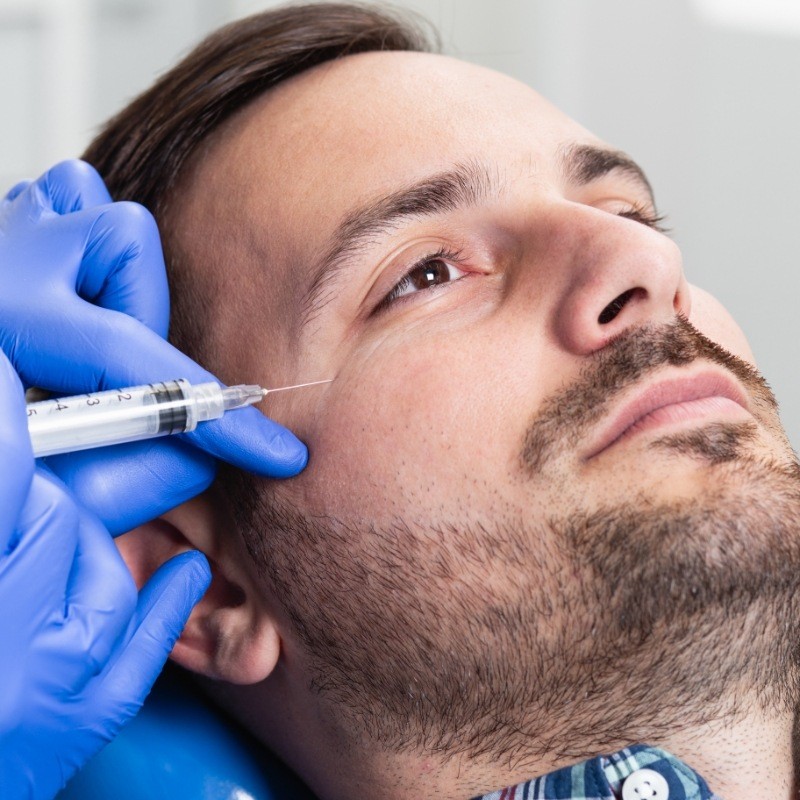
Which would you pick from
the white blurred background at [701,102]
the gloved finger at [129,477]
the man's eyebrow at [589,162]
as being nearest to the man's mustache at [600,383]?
the man's eyebrow at [589,162]

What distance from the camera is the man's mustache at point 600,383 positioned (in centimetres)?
104

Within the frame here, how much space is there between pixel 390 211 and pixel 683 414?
17.0 inches

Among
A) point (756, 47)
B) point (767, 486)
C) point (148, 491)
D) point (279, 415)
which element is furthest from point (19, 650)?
point (756, 47)

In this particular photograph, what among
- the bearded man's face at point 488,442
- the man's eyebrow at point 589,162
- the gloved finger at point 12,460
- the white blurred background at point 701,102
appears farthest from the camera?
the white blurred background at point 701,102

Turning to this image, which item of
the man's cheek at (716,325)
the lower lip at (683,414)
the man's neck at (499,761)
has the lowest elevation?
the man's neck at (499,761)

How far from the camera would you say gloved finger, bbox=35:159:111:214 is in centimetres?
135

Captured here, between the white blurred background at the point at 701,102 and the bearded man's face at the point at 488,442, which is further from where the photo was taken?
the white blurred background at the point at 701,102

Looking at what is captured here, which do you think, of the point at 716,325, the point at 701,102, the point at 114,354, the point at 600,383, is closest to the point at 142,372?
the point at 114,354

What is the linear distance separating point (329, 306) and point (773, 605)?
2.07ft

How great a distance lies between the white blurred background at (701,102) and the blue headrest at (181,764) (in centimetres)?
137

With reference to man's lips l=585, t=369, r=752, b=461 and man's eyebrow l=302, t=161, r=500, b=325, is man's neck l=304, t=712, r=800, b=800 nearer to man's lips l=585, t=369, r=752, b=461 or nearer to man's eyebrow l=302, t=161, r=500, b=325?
man's lips l=585, t=369, r=752, b=461

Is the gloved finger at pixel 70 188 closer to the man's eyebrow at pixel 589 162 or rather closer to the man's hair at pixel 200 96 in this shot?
the man's hair at pixel 200 96

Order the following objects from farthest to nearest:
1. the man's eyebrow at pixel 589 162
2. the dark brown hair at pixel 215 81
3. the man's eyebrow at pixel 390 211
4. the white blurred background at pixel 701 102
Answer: the white blurred background at pixel 701 102 → the dark brown hair at pixel 215 81 → the man's eyebrow at pixel 589 162 → the man's eyebrow at pixel 390 211

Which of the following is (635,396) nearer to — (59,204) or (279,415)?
(279,415)
